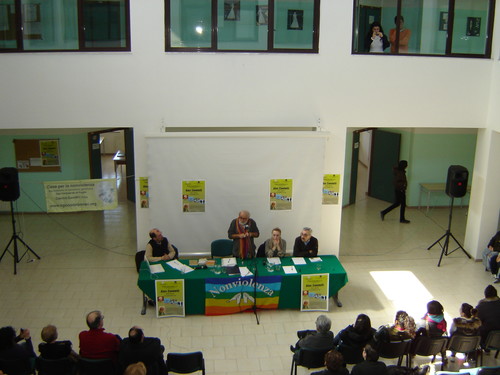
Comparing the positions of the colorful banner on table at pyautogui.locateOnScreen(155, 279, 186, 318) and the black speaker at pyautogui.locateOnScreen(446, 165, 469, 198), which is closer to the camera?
the colorful banner on table at pyautogui.locateOnScreen(155, 279, 186, 318)

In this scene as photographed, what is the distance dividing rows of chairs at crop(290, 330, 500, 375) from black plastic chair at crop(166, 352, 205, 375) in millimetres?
1196

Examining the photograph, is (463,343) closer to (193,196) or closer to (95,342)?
(95,342)

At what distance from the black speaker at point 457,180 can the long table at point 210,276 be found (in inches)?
126

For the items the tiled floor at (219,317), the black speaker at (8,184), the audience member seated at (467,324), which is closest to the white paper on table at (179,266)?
the tiled floor at (219,317)

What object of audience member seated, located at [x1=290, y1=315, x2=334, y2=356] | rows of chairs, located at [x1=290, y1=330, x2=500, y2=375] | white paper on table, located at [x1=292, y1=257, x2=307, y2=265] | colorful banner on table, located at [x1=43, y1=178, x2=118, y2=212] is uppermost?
colorful banner on table, located at [x1=43, y1=178, x2=118, y2=212]

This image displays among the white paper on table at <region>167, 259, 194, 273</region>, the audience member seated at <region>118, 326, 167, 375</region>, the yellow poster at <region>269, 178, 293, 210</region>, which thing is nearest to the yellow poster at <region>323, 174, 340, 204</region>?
the yellow poster at <region>269, 178, 293, 210</region>

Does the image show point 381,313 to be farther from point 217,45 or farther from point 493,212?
point 217,45

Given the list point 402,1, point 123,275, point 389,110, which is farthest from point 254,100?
point 123,275

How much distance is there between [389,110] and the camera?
32.2 ft

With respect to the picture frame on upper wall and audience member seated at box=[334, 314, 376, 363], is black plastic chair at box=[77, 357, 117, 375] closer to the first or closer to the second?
audience member seated at box=[334, 314, 376, 363]

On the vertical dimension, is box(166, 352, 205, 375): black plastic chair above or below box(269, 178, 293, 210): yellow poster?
below

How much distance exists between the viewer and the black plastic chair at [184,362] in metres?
6.06

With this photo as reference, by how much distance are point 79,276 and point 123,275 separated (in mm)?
780

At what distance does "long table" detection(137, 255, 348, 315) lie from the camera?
816 cm
